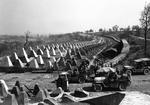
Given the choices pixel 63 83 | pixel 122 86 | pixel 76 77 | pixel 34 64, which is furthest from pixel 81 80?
pixel 34 64

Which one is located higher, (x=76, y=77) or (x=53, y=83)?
(x=76, y=77)

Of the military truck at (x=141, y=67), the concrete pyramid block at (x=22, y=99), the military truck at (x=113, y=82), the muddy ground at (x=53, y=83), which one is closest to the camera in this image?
the concrete pyramid block at (x=22, y=99)

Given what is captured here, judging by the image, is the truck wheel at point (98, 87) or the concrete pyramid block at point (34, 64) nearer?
the truck wheel at point (98, 87)

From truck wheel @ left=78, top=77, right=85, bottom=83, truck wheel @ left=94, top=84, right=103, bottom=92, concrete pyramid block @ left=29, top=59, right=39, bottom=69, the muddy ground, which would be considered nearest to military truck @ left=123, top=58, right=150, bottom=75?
the muddy ground

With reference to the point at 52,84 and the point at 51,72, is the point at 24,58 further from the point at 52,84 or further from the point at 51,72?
the point at 52,84

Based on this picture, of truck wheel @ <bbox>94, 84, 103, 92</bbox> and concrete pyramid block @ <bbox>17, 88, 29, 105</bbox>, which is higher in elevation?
concrete pyramid block @ <bbox>17, 88, 29, 105</bbox>

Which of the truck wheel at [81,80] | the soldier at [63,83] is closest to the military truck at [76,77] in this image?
the truck wheel at [81,80]

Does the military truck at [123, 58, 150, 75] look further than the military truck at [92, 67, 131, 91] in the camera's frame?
Yes

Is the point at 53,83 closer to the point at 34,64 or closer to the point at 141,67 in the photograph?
the point at 141,67

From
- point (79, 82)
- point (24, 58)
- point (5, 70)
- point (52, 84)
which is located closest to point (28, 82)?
point (52, 84)

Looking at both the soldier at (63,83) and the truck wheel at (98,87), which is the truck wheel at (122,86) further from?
the soldier at (63,83)

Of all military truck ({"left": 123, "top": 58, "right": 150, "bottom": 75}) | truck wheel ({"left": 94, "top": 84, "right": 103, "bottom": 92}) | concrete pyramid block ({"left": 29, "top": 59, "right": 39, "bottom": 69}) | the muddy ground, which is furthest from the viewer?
concrete pyramid block ({"left": 29, "top": 59, "right": 39, "bottom": 69})

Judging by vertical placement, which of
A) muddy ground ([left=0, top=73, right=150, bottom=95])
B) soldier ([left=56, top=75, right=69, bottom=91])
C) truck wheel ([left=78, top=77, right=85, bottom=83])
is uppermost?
soldier ([left=56, top=75, right=69, bottom=91])

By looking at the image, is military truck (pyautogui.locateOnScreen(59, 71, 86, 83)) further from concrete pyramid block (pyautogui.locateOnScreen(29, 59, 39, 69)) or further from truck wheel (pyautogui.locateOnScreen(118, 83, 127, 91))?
concrete pyramid block (pyautogui.locateOnScreen(29, 59, 39, 69))
